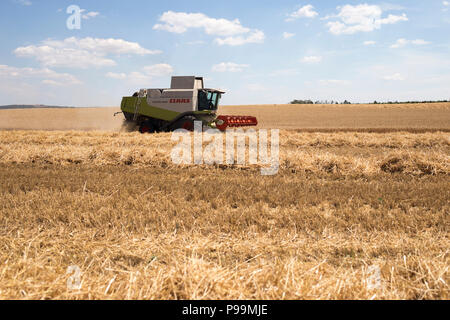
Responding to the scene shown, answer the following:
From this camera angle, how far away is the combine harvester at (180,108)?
17.8 meters

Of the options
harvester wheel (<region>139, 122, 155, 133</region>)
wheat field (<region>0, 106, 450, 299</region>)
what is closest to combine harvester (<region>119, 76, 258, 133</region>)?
harvester wheel (<region>139, 122, 155, 133</region>)

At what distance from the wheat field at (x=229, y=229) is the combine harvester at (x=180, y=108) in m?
9.14

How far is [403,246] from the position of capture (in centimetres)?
371

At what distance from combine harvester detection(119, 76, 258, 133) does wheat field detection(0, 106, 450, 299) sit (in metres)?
9.14

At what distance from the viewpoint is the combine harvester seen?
17.8m

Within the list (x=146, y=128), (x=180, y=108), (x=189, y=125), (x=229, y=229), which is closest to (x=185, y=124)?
(x=189, y=125)

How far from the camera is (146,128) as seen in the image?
18.8 metres

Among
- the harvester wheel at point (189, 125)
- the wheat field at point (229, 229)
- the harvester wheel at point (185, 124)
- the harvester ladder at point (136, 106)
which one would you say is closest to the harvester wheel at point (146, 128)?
the harvester ladder at point (136, 106)

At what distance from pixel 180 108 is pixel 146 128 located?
93.5 inches

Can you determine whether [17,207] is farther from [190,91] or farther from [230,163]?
[190,91]

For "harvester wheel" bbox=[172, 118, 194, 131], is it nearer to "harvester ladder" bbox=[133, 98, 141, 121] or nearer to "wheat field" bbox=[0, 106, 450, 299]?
"harvester ladder" bbox=[133, 98, 141, 121]
